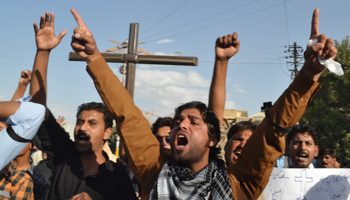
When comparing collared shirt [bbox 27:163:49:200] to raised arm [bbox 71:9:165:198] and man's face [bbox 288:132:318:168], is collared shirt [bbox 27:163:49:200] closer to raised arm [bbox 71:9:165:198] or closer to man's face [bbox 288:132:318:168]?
raised arm [bbox 71:9:165:198]

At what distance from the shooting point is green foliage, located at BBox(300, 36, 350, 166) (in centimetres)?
1076

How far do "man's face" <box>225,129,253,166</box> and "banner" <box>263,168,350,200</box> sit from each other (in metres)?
0.45

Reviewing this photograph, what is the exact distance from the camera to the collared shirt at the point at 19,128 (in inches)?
62.6

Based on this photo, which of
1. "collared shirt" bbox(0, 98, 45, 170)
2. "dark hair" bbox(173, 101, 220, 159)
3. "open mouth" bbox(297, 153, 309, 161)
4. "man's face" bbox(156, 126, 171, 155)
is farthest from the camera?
"man's face" bbox(156, 126, 171, 155)

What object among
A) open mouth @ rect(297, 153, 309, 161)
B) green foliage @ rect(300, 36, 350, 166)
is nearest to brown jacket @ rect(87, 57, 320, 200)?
open mouth @ rect(297, 153, 309, 161)

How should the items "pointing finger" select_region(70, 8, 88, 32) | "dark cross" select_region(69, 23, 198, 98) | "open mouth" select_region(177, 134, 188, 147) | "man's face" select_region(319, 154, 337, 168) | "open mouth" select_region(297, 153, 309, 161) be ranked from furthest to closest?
1. "man's face" select_region(319, 154, 337, 168)
2. "dark cross" select_region(69, 23, 198, 98)
3. "open mouth" select_region(297, 153, 309, 161)
4. "open mouth" select_region(177, 134, 188, 147)
5. "pointing finger" select_region(70, 8, 88, 32)

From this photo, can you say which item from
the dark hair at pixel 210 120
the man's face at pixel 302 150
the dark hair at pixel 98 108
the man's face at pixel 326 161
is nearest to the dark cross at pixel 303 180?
the man's face at pixel 302 150

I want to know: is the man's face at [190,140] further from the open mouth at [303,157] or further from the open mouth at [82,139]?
the open mouth at [303,157]

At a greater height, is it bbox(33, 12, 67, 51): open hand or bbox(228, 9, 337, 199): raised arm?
bbox(33, 12, 67, 51): open hand

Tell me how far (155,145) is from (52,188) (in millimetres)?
974

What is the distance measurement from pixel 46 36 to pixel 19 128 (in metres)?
1.21

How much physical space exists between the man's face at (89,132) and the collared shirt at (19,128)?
0.88 m

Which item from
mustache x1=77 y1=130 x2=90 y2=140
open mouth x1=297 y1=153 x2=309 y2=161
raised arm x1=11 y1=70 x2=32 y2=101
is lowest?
open mouth x1=297 y1=153 x2=309 y2=161

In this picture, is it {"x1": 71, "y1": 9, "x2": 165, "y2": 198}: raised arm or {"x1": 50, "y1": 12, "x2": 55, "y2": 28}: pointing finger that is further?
{"x1": 50, "y1": 12, "x2": 55, "y2": 28}: pointing finger
